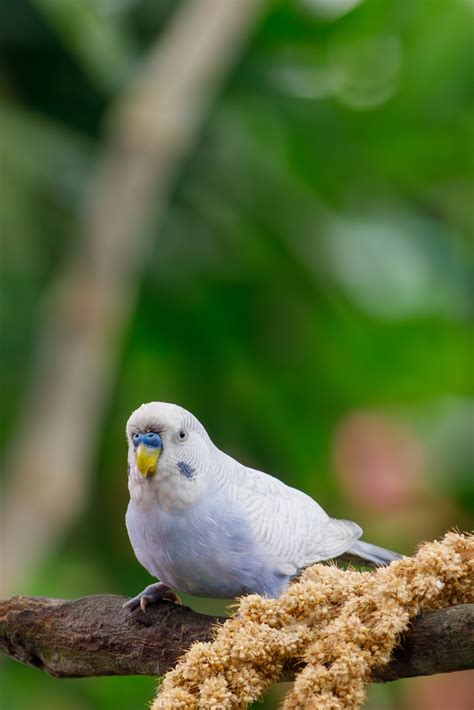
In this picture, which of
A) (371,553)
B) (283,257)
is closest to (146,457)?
(371,553)

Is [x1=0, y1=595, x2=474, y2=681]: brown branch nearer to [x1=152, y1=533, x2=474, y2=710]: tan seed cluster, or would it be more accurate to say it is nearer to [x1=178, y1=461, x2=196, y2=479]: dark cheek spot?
[x1=152, y1=533, x2=474, y2=710]: tan seed cluster

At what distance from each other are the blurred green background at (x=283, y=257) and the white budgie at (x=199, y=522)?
6.51 ft

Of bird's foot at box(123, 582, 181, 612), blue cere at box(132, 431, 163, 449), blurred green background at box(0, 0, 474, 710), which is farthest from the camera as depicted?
blurred green background at box(0, 0, 474, 710)

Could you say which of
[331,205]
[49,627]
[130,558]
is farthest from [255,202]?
[49,627]

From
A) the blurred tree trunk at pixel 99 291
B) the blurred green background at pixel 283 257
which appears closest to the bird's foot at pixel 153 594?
the blurred tree trunk at pixel 99 291

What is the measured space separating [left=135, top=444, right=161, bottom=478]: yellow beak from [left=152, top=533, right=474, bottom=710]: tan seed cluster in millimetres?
134

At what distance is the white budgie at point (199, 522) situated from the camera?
0.80 metres

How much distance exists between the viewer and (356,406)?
3.07 meters

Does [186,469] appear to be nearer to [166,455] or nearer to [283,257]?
[166,455]

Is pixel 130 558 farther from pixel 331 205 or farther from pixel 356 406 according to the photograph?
pixel 331 205

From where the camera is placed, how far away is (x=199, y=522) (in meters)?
0.83

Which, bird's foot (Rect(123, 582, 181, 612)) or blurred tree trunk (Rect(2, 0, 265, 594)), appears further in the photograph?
blurred tree trunk (Rect(2, 0, 265, 594))

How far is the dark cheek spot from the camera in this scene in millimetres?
823

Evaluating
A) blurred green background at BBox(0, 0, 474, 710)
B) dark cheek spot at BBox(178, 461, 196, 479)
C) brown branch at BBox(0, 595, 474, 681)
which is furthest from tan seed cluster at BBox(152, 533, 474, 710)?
blurred green background at BBox(0, 0, 474, 710)
